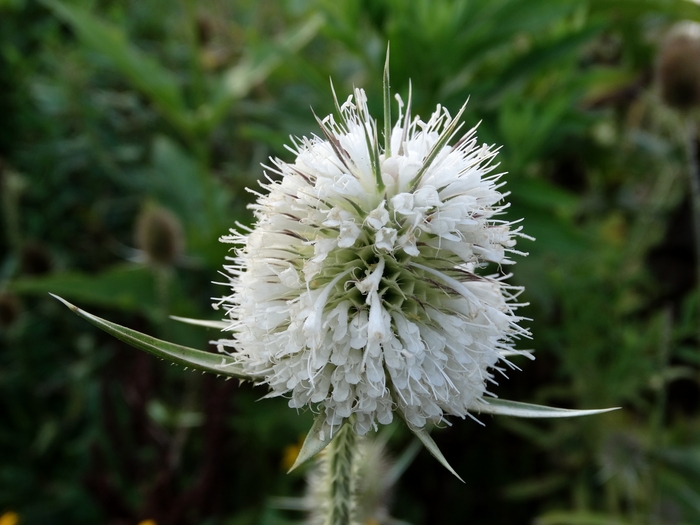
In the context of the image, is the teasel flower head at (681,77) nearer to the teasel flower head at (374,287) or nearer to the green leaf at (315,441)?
the teasel flower head at (374,287)

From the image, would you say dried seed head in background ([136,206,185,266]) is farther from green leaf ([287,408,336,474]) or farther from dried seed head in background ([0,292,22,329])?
green leaf ([287,408,336,474])

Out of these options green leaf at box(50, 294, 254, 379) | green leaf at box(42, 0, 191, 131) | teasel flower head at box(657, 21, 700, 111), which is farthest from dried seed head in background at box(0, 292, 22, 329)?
teasel flower head at box(657, 21, 700, 111)

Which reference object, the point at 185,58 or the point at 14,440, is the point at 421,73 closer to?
the point at 185,58

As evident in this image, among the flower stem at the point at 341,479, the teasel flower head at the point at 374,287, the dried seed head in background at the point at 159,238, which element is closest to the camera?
the teasel flower head at the point at 374,287

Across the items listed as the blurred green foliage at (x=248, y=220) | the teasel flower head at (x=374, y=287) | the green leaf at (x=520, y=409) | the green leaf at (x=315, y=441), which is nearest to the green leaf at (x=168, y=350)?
the teasel flower head at (x=374, y=287)

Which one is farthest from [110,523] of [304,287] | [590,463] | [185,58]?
[185,58]

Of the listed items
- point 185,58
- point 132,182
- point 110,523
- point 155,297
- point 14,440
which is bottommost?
point 110,523

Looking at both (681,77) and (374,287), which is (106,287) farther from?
(681,77)
